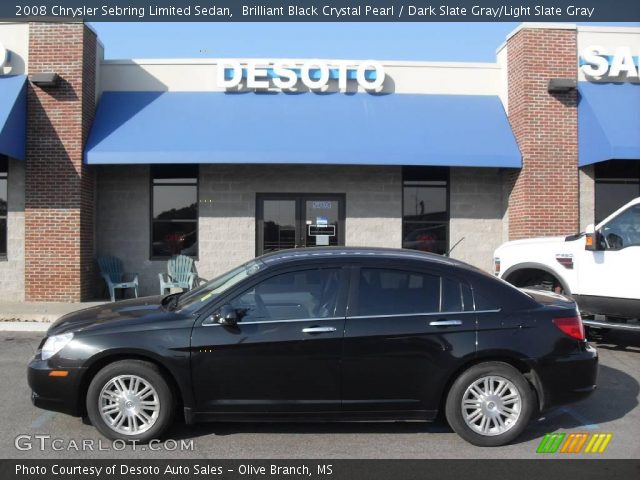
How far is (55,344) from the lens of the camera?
4676mm

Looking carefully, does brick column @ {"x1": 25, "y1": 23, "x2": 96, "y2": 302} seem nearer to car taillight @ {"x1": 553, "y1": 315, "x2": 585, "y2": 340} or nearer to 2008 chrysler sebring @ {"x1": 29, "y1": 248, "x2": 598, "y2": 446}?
2008 chrysler sebring @ {"x1": 29, "y1": 248, "x2": 598, "y2": 446}

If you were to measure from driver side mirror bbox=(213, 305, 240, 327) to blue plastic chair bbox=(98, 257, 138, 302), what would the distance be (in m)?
8.08

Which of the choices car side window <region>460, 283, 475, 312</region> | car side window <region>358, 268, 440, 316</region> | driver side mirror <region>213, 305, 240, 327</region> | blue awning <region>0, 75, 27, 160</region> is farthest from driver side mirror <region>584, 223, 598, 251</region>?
blue awning <region>0, 75, 27, 160</region>

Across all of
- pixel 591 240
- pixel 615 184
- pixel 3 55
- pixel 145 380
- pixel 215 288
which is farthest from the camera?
pixel 615 184

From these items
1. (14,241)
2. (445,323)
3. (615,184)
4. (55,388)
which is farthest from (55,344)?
(615,184)

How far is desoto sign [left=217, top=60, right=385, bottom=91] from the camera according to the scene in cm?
1236

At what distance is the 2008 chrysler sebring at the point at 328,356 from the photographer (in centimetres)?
453

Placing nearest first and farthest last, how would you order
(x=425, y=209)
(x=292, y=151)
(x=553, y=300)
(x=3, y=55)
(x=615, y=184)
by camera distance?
(x=553, y=300)
(x=292, y=151)
(x=3, y=55)
(x=615, y=184)
(x=425, y=209)

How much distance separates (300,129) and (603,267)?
6468 millimetres

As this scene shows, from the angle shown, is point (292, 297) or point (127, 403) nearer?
point (127, 403)

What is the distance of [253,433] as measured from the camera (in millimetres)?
4852

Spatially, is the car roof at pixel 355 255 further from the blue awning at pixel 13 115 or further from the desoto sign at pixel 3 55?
the desoto sign at pixel 3 55

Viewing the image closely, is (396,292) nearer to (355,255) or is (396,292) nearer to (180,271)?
(355,255)

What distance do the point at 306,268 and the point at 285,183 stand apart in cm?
798
